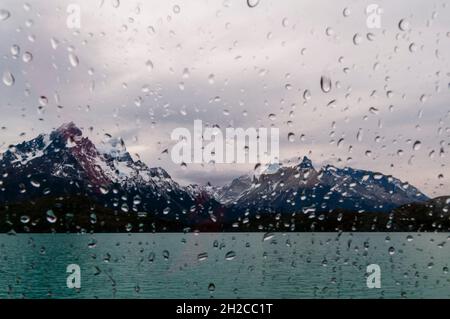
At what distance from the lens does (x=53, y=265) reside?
235 feet

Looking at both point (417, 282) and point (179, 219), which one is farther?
point (179, 219)

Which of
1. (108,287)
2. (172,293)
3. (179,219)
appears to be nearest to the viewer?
(172,293)

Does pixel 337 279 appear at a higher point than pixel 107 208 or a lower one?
lower
